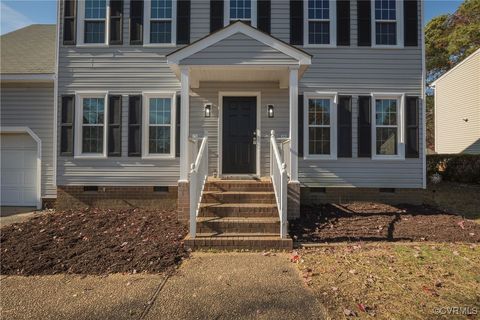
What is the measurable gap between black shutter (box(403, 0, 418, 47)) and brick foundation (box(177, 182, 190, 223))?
265 inches

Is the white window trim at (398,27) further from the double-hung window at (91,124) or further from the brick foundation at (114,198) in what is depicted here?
the double-hung window at (91,124)

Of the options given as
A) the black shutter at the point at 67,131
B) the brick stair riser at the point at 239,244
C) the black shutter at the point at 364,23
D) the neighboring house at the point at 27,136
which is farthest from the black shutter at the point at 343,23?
the neighboring house at the point at 27,136

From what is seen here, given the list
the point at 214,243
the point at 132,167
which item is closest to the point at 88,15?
the point at 132,167

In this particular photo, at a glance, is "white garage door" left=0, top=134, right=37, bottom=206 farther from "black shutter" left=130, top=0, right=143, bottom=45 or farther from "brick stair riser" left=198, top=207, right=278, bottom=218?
"brick stair riser" left=198, top=207, right=278, bottom=218

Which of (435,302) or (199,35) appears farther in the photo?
(199,35)

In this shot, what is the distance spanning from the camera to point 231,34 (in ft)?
19.4

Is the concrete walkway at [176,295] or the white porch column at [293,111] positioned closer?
the concrete walkway at [176,295]

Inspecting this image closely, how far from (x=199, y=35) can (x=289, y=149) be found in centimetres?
398

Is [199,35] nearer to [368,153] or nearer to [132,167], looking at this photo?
[132,167]

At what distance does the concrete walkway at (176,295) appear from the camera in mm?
3117

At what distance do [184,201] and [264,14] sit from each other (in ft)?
17.1

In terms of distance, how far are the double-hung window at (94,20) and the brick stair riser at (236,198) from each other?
5150 millimetres

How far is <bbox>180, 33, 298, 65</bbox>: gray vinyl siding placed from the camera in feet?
19.4

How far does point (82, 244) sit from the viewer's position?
5.11 meters
